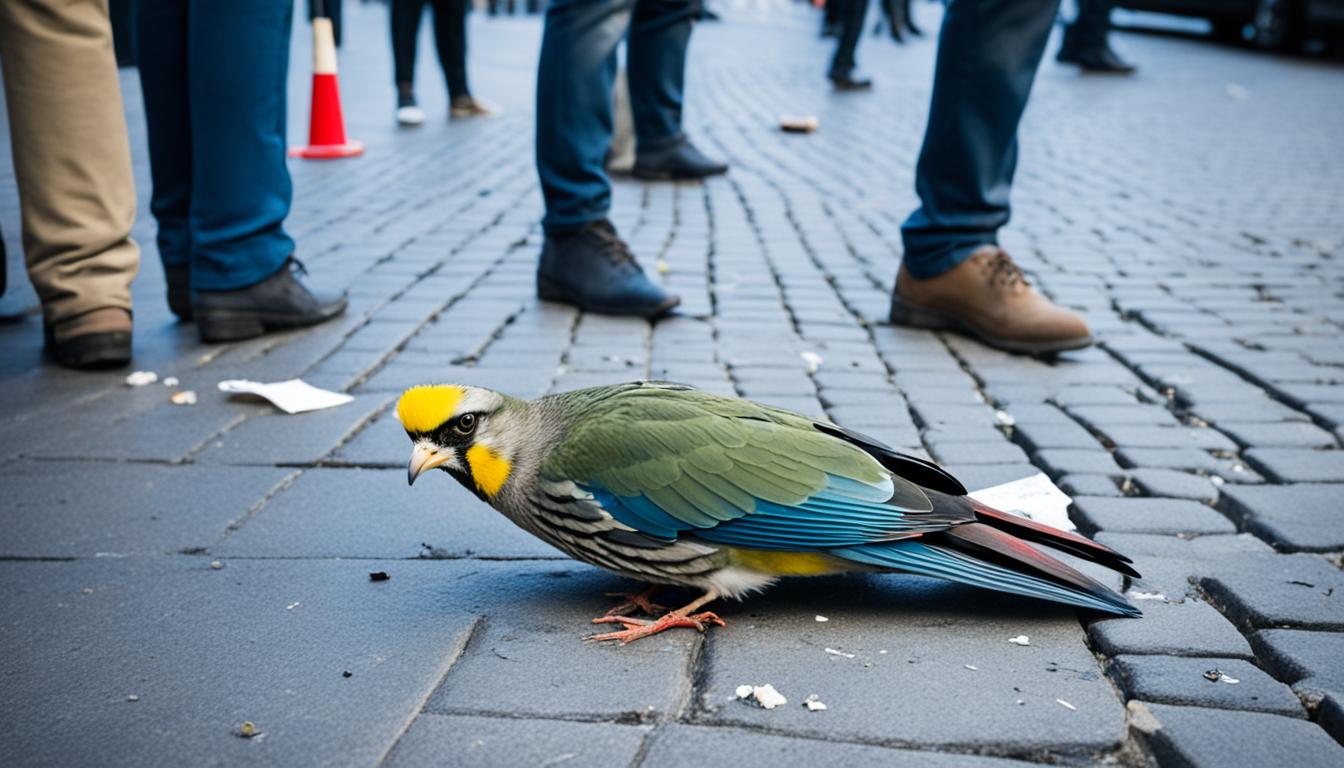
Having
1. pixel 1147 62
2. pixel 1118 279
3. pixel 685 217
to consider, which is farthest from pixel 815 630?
pixel 1147 62

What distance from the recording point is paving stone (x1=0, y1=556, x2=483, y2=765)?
1.98 m

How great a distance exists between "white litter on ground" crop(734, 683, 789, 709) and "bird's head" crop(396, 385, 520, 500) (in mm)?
618

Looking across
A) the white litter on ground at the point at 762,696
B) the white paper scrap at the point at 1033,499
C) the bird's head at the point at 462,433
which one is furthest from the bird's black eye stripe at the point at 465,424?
the white paper scrap at the point at 1033,499

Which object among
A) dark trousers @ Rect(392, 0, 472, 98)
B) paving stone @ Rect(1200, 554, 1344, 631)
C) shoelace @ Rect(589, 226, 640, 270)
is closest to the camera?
paving stone @ Rect(1200, 554, 1344, 631)

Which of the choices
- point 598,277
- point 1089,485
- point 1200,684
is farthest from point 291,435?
point 1200,684

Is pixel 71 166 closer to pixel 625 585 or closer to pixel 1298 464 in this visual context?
pixel 625 585

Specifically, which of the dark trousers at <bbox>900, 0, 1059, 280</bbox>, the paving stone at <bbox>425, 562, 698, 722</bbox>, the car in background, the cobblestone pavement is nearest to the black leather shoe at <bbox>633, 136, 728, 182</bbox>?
the cobblestone pavement

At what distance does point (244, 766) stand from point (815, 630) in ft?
3.31

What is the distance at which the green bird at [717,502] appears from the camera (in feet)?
7.62

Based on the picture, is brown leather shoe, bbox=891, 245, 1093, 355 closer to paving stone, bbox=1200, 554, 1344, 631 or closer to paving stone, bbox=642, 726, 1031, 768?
paving stone, bbox=1200, 554, 1344, 631

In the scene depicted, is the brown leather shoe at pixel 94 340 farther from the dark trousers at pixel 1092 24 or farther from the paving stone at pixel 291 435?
the dark trousers at pixel 1092 24

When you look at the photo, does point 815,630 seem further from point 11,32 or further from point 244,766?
point 11,32

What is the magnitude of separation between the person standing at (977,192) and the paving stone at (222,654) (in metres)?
2.43

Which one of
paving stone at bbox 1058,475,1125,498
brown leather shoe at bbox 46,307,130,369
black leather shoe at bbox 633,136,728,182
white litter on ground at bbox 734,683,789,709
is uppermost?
white litter on ground at bbox 734,683,789,709
